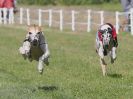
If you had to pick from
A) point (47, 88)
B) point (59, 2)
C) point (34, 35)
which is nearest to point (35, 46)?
point (34, 35)

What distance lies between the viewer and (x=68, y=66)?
1772cm

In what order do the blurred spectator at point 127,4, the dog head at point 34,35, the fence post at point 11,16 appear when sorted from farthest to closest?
the fence post at point 11,16 < the blurred spectator at point 127,4 < the dog head at point 34,35

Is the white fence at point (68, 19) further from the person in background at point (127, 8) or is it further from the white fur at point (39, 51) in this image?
the white fur at point (39, 51)

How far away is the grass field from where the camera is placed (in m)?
12.1

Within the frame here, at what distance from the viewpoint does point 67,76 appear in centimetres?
1537

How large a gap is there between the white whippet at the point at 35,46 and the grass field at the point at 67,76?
688 mm

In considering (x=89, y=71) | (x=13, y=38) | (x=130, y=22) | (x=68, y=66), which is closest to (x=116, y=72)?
(x=89, y=71)

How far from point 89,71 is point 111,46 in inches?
63.9

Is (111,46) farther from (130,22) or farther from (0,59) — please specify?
(130,22)

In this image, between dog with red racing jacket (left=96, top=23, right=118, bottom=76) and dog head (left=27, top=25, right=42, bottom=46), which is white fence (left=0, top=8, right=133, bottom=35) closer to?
dog with red racing jacket (left=96, top=23, right=118, bottom=76)

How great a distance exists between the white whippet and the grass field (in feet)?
2.26

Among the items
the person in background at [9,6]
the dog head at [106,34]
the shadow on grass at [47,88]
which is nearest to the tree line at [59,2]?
the person in background at [9,6]

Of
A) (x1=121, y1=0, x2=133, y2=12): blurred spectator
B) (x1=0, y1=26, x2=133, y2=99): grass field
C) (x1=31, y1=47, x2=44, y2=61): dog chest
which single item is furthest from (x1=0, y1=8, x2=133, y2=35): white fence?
(x1=31, y1=47, x2=44, y2=61): dog chest

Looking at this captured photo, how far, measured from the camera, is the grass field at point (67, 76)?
12.1 meters
